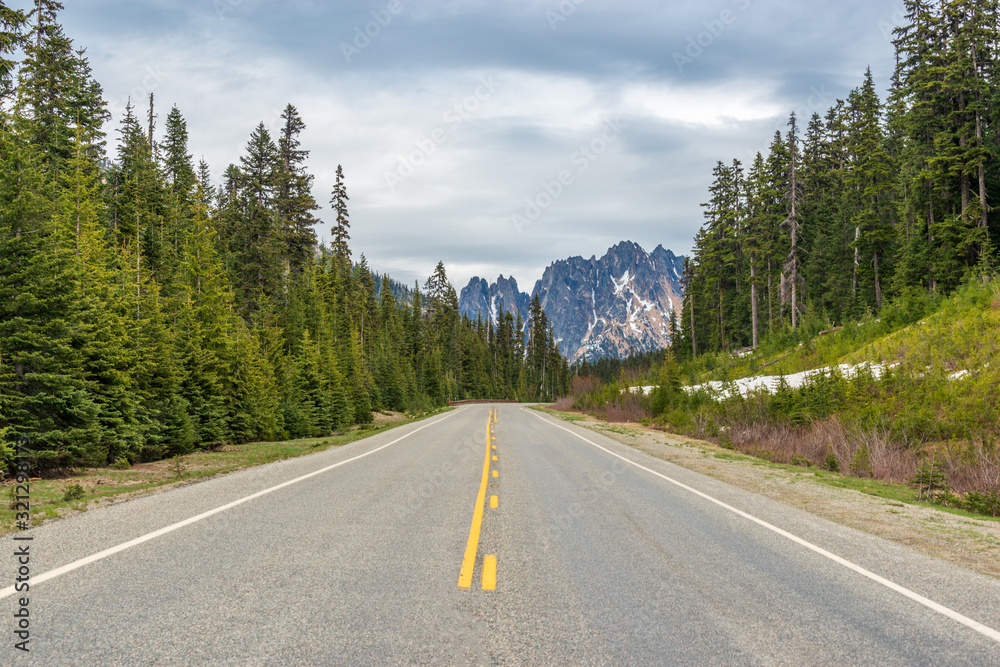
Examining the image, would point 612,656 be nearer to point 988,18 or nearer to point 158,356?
point 158,356

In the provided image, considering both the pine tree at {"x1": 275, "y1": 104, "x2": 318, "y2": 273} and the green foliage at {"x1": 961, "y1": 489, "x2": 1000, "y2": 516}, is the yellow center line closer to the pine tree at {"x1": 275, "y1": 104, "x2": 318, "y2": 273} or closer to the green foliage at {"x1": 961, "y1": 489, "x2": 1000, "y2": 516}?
the green foliage at {"x1": 961, "y1": 489, "x2": 1000, "y2": 516}

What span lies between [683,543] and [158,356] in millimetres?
17907

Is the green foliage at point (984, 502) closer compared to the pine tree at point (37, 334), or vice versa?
the green foliage at point (984, 502)

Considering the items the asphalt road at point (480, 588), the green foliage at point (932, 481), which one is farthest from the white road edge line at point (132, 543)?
the green foliage at point (932, 481)

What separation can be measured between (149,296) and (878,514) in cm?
2218

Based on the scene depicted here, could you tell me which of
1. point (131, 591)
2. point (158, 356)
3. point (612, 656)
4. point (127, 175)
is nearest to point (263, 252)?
point (127, 175)

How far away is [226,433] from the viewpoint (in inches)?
879

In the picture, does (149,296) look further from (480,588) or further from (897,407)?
(897,407)

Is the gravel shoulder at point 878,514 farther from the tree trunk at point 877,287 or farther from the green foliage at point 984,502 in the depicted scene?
the tree trunk at point 877,287

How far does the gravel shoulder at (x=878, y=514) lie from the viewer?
21.6 ft

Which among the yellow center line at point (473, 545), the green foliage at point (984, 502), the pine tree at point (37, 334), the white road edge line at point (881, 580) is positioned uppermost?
the pine tree at point (37, 334)

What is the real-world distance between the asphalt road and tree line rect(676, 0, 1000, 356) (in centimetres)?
2550

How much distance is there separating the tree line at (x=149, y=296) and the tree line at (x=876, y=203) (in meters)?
31.3

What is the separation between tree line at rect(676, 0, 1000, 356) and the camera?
108 ft
